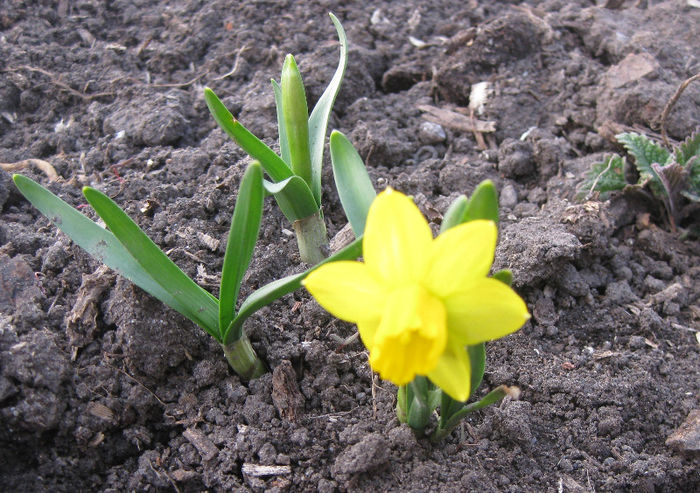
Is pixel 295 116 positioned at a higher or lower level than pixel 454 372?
higher

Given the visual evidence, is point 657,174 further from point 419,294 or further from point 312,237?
point 419,294

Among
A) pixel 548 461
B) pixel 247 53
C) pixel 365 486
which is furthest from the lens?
pixel 247 53

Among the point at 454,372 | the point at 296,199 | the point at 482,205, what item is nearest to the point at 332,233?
the point at 296,199

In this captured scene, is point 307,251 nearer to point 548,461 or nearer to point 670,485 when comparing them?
point 548,461

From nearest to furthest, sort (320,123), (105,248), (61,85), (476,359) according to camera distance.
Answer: (476,359)
(105,248)
(320,123)
(61,85)

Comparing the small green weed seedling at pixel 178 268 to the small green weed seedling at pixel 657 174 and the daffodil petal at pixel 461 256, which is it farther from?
the small green weed seedling at pixel 657 174

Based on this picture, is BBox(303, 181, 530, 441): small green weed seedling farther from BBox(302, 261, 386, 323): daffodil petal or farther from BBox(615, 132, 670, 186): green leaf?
BBox(615, 132, 670, 186): green leaf

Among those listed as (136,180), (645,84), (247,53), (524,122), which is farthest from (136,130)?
(645,84)
